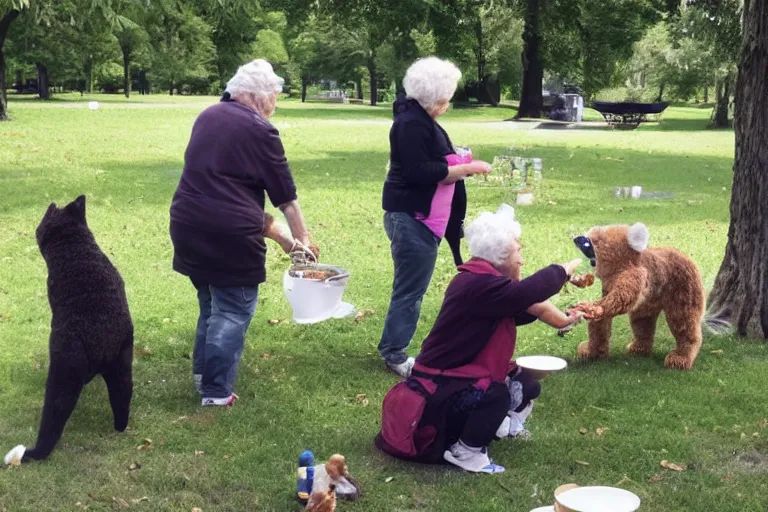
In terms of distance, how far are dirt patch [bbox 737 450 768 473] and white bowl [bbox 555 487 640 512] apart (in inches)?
46.2

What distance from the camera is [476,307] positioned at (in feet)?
14.3

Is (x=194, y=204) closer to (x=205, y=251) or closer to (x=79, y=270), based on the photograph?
(x=205, y=251)

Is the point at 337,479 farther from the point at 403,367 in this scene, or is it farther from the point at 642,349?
the point at 642,349

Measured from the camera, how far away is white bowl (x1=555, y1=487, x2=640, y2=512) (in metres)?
3.63

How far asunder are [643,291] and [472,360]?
170cm

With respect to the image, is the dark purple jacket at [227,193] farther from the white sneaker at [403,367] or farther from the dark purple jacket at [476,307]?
the white sneaker at [403,367]

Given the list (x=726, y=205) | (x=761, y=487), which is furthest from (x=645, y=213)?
(x=761, y=487)

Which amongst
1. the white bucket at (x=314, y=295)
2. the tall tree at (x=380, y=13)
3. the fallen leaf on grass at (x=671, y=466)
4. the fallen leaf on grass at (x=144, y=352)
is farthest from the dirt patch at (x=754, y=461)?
the tall tree at (x=380, y=13)

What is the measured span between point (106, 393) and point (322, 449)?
58.9 inches

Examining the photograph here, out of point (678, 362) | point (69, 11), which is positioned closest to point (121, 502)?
point (678, 362)

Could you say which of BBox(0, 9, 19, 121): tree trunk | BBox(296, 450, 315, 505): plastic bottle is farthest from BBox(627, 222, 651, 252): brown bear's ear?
BBox(0, 9, 19, 121): tree trunk

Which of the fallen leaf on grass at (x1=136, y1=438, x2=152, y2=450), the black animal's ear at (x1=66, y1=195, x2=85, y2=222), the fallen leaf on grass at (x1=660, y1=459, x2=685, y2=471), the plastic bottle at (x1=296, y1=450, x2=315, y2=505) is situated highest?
the black animal's ear at (x1=66, y1=195, x2=85, y2=222)

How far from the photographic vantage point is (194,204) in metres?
4.87

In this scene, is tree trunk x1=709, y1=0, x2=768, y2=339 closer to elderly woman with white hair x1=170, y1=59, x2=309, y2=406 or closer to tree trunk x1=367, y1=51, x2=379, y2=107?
elderly woman with white hair x1=170, y1=59, x2=309, y2=406
